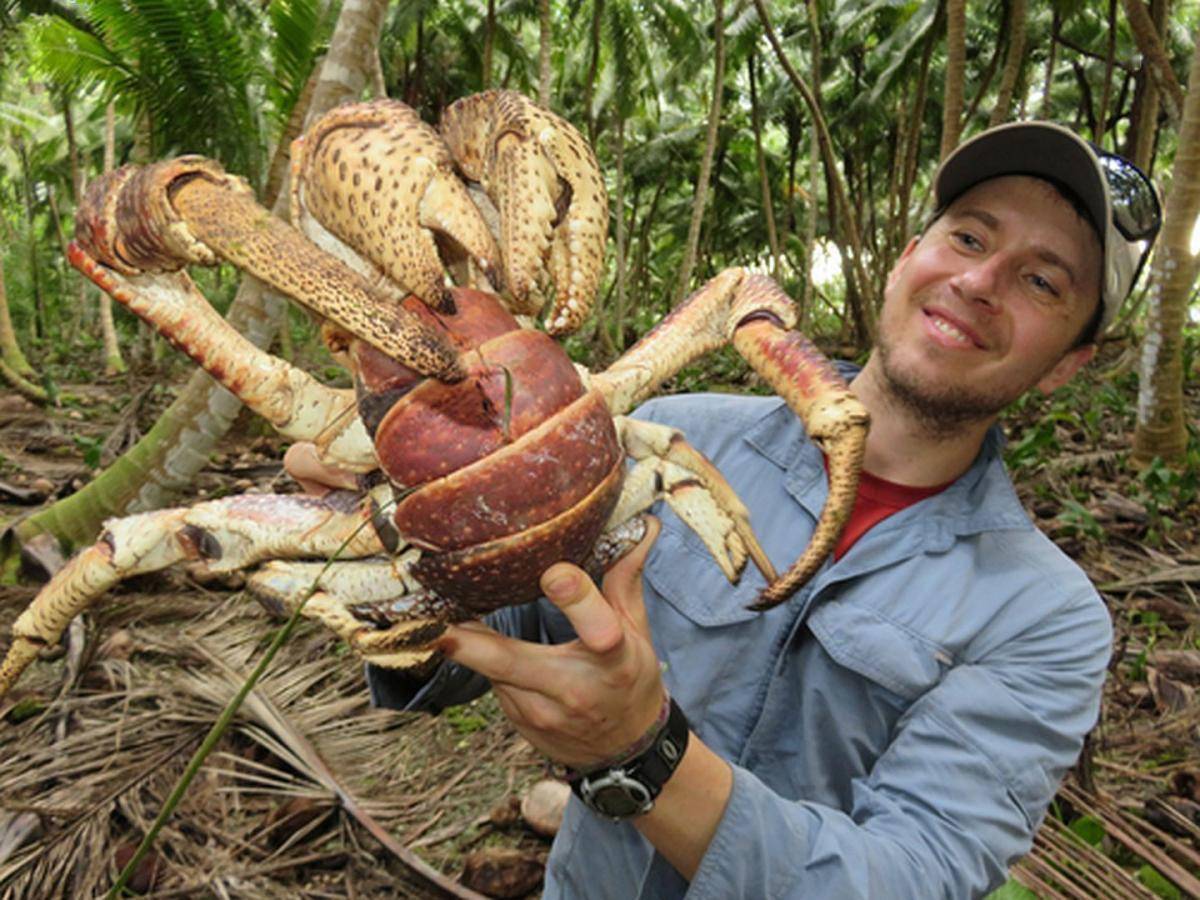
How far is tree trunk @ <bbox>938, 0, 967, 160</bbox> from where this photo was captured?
233 inches

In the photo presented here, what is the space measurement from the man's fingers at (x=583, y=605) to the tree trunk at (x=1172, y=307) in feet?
15.8

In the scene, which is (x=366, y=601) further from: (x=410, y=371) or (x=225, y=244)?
Answer: (x=225, y=244)

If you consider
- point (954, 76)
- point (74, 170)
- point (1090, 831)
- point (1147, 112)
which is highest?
point (954, 76)

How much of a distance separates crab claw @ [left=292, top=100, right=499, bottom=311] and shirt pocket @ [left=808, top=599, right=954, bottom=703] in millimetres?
1062

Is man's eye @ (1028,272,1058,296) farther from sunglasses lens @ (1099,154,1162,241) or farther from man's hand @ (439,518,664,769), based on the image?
A: man's hand @ (439,518,664,769)

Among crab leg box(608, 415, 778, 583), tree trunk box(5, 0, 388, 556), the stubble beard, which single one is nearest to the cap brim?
the stubble beard

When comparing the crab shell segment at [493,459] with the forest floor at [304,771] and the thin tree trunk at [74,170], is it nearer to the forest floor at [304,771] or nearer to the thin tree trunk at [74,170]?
the forest floor at [304,771]

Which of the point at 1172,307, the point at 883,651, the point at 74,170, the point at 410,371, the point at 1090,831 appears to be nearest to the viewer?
the point at 410,371

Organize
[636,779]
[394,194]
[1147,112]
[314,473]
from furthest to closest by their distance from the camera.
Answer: [1147,112] → [314,473] → [636,779] → [394,194]

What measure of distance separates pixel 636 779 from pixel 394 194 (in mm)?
910

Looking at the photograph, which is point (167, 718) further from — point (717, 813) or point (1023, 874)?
point (1023, 874)

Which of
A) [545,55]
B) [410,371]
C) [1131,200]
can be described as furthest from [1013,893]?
[545,55]

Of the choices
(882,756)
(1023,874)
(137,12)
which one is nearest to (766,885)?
(882,756)

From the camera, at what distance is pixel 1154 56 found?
18.8 ft
